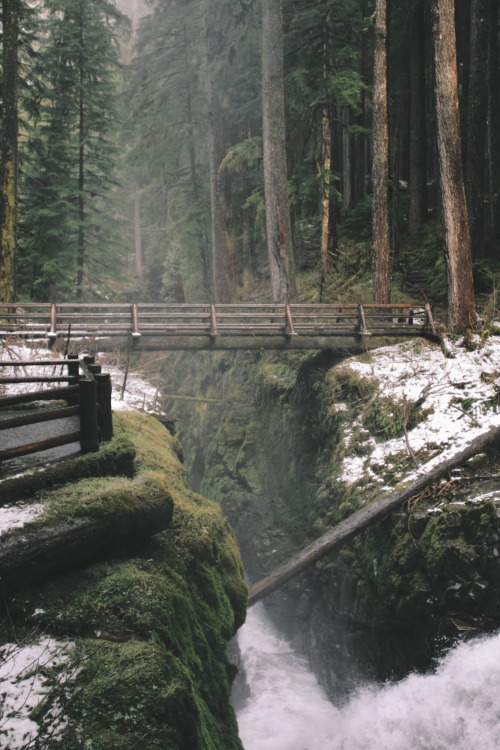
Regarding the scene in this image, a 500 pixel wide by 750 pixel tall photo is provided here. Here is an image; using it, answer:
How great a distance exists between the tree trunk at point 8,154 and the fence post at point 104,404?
11.3 meters

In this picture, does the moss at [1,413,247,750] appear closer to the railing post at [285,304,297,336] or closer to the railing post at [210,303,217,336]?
the railing post at [210,303,217,336]

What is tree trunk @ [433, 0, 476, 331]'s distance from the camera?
545 inches

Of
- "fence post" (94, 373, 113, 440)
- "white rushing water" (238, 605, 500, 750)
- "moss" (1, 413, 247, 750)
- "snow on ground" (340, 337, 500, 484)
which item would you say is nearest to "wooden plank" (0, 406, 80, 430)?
"fence post" (94, 373, 113, 440)

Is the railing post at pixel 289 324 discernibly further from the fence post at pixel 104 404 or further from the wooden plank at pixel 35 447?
the wooden plank at pixel 35 447

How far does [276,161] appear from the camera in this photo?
17953 millimetres

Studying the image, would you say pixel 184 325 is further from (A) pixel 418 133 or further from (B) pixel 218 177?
(A) pixel 418 133

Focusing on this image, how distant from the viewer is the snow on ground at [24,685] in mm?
4004

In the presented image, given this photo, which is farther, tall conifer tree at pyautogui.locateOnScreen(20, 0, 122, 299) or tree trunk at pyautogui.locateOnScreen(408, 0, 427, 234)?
tree trunk at pyautogui.locateOnScreen(408, 0, 427, 234)

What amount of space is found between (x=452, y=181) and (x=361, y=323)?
3767mm

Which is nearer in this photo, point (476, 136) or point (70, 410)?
point (70, 410)

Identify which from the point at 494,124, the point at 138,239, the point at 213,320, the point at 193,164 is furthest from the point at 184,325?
the point at 138,239

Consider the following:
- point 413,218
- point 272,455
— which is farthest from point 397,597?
point 413,218

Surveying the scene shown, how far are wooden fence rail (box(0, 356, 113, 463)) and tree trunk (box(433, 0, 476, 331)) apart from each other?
30.9 ft

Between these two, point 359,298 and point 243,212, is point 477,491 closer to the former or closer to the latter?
point 359,298
